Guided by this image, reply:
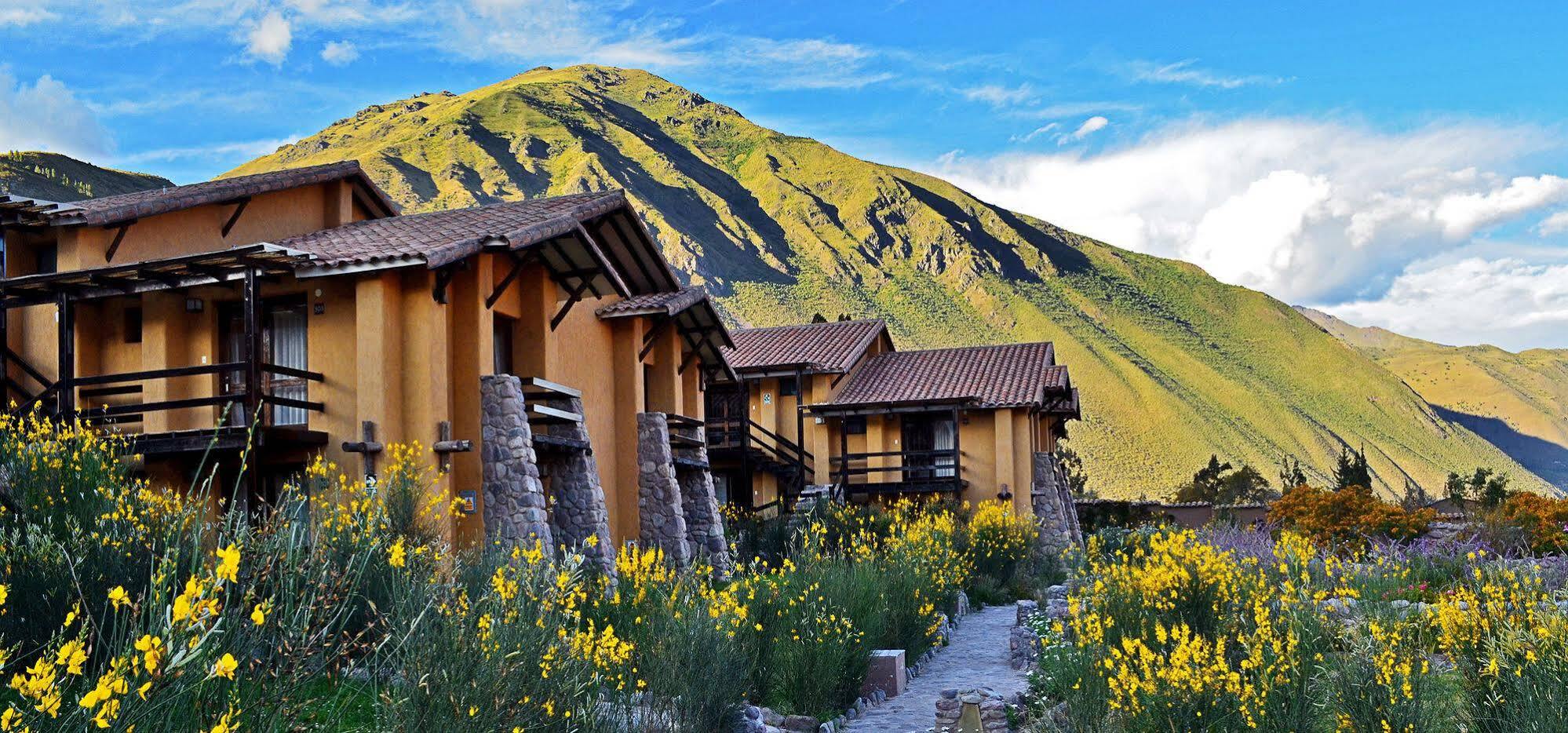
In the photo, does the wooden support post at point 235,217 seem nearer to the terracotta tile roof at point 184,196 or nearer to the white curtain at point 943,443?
the terracotta tile roof at point 184,196

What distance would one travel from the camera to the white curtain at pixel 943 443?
33.0 metres

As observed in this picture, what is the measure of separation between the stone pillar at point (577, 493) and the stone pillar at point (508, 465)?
2351 mm

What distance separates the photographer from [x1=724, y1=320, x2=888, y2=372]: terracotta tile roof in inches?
1334

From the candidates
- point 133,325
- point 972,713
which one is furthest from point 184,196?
point 972,713

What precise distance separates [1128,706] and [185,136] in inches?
3220

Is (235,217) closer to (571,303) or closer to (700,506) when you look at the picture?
(571,303)

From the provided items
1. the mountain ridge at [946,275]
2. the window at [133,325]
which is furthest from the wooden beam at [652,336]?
the mountain ridge at [946,275]

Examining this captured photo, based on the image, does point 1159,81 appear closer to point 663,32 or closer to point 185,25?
point 663,32

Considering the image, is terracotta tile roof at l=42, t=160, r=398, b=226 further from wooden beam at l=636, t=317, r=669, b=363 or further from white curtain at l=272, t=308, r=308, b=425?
wooden beam at l=636, t=317, r=669, b=363

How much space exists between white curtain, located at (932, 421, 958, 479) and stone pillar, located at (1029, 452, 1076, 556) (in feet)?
7.44

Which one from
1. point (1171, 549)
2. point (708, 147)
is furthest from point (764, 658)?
point (708, 147)

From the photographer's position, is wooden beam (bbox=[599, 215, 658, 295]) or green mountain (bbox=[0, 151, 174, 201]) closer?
wooden beam (bbox=[599, 215, 658, 295])

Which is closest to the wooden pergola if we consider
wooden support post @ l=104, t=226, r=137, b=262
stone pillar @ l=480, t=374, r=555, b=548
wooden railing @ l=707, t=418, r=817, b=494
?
wooden support post @ l=104, t=226, r=137, b=262

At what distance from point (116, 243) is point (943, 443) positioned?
21.8m
